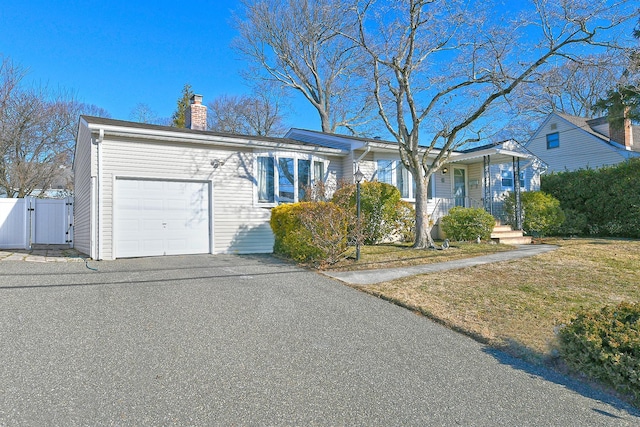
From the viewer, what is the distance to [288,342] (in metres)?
3.88

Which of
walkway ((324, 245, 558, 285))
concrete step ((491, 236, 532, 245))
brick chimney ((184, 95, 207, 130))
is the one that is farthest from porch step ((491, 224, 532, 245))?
brick chimney ((184, 95, 207, 130))

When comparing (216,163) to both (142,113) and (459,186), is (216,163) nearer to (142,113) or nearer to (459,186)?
(459,186)

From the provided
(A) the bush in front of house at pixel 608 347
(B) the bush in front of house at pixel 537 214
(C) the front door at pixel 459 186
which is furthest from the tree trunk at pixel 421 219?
(A) the bush in front of house at pixel 608 347

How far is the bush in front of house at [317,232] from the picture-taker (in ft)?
25.9

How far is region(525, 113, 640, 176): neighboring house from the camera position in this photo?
21.1 m

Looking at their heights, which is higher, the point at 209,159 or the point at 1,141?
the point at 1,141

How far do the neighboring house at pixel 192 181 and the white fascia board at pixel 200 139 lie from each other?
0.02m

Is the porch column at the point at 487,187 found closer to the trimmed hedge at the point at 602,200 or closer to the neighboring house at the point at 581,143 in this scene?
the trimmed hedge at the point at 602,200

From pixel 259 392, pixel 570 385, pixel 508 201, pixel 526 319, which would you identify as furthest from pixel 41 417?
pixel 508 201

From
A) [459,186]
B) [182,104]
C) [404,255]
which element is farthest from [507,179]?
[182,104]

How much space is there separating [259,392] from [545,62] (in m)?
10.1

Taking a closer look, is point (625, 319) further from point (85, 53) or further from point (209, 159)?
point (85, 53)

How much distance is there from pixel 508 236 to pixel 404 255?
533 cm

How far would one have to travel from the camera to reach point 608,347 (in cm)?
321
